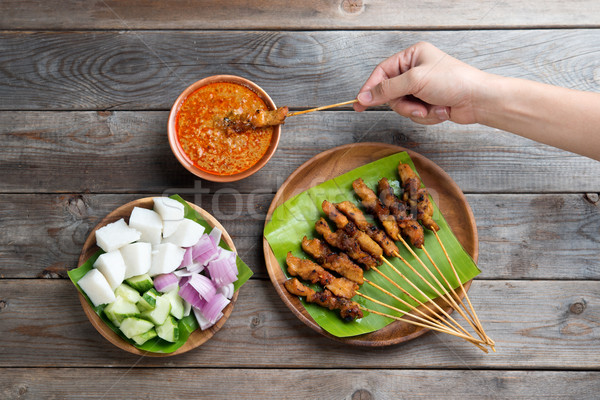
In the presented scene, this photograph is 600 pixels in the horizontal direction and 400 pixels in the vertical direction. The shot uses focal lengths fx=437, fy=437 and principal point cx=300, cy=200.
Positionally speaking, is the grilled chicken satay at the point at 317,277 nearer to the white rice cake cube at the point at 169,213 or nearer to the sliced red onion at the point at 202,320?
the sliced red onion at the point at 202,320

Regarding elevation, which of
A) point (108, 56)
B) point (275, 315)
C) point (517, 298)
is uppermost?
point (108, 56)

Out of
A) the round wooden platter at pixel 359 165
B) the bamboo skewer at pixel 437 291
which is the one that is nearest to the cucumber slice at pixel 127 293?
the round wooden platter at pixel 359 165

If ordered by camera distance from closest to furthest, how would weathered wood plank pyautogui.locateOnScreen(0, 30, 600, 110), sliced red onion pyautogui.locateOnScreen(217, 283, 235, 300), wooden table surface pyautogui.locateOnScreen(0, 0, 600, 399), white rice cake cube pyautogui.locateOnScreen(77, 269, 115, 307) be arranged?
white rice cake cube pyautogui.locateOnScreen(77, 269, 115, 307), sliced red onion pyautogui.locateOnScreen(217, 283, 235, 300), wooden table surface pyautogui.locateOnScreen(0, 0, 600, 399), weathered wood plank pyautogui.locateOnScreen(0, 30, 600, 110)

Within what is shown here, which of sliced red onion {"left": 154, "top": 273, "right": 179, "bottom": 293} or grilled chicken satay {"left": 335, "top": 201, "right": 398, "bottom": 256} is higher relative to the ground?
grilled chicken satay {"left": 335, "top": 201, "right": 398, "bottom": 256}

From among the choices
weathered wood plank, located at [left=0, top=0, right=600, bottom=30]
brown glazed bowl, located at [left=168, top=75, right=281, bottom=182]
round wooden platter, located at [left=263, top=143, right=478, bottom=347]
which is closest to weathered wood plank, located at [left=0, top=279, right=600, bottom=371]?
round wooden platter, located at [left=263, top=143, right=478, bottom=347]

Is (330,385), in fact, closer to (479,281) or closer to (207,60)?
(479,281)

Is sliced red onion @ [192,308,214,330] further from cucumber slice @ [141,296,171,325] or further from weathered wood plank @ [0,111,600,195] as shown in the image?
weathered wood plank @ [0,111,600,195]

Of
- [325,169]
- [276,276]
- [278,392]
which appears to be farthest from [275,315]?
[325,169]
